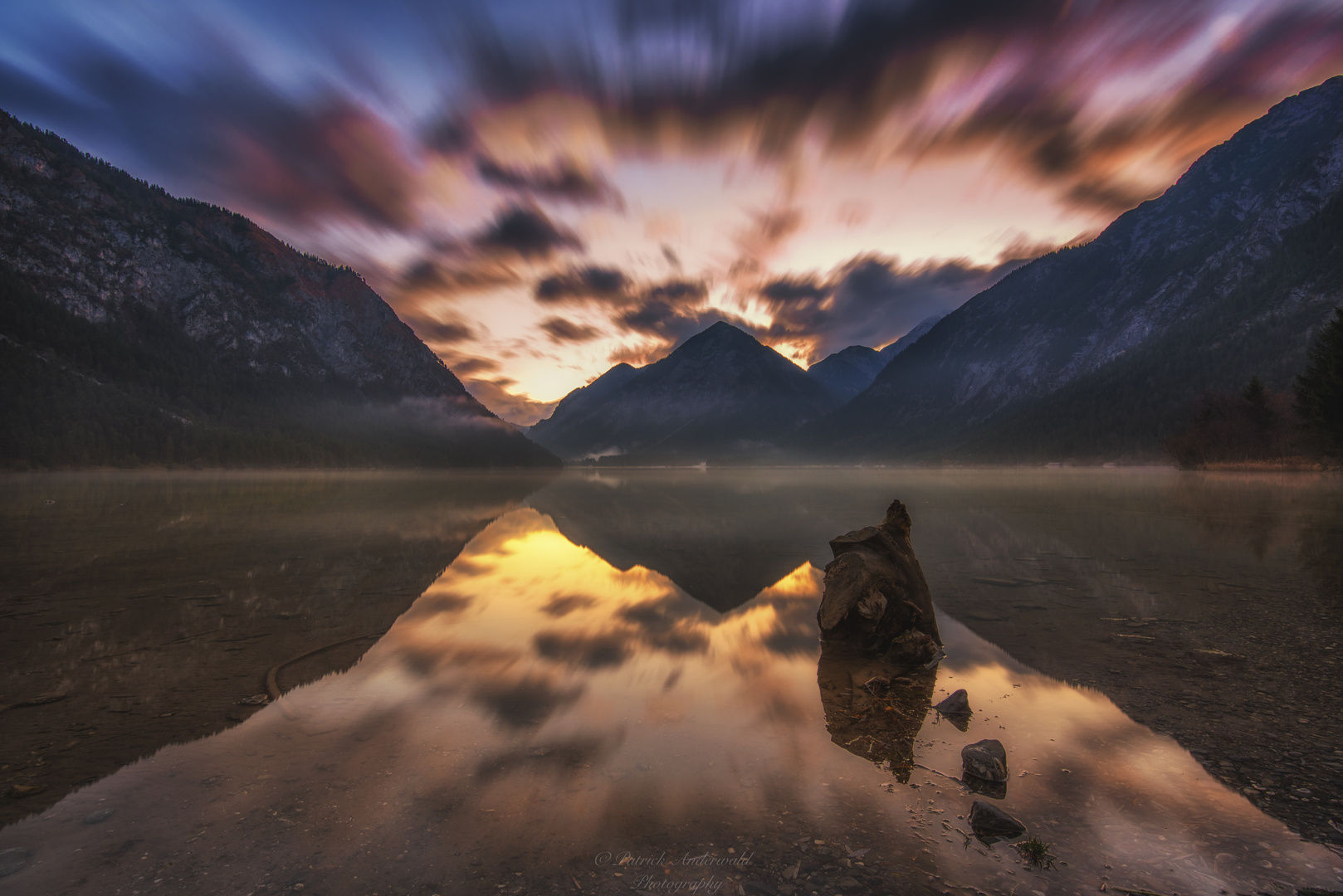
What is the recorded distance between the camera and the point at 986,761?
6645 millimetres

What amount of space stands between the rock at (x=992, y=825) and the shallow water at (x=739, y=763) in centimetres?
23

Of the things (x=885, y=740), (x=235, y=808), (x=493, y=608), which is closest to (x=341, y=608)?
(x=493, y=608)

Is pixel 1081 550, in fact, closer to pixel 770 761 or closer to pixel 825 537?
pixel 825 537

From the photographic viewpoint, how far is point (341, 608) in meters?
15.4

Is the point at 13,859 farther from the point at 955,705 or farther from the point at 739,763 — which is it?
the point at 955,705

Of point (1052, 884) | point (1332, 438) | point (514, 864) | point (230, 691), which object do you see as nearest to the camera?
point (1052, 884)

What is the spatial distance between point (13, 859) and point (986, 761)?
982 centimetres

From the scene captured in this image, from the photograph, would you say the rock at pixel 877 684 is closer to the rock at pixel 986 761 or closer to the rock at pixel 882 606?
the rock at pixel 882 606

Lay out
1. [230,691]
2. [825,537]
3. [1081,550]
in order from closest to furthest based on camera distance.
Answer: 1. [230,691]
2. [1081,550]
3. [825,537]

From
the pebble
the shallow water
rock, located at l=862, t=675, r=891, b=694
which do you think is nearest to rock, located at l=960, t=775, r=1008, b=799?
the shallow water

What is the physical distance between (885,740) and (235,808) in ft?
25.8

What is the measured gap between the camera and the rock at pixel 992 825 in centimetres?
547

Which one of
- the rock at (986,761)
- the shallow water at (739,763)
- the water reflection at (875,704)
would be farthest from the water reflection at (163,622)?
the rock at (986,761)

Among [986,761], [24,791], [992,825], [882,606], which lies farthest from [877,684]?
[24,791]
